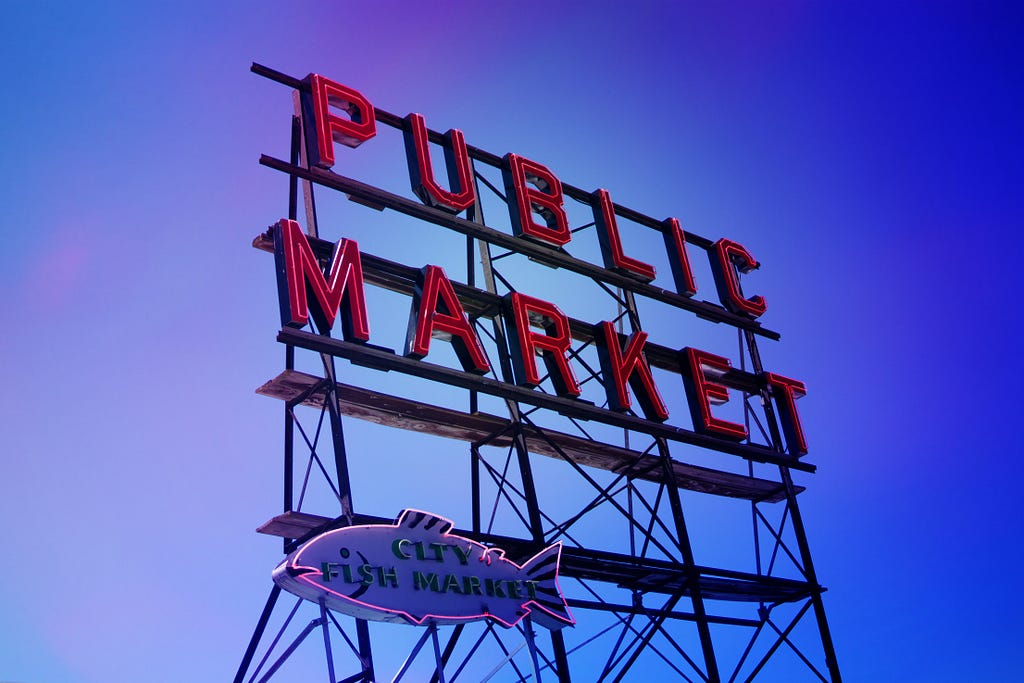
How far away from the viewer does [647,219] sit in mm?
23156

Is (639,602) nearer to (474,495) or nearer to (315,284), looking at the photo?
(474,495)

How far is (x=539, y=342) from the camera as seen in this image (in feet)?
61.5

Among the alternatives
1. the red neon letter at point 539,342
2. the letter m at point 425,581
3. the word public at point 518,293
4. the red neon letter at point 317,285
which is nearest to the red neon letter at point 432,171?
the word public at point 518,293

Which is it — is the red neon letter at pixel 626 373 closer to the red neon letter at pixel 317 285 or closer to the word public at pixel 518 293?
the word public at pixel 518 293

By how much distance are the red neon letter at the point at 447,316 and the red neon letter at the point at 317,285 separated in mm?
1025

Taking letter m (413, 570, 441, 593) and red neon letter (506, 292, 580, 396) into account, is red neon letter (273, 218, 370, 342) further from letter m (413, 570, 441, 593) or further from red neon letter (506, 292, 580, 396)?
letter m (413, 570, 441, 593)

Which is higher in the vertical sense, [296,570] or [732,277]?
[732,277]

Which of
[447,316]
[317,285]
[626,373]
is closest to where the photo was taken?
[317,285]

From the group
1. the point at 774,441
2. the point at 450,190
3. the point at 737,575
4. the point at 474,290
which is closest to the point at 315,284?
the point at 474,290

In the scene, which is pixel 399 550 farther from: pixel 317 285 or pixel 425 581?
pixel 317 285

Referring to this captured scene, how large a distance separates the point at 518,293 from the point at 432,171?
8.30ft

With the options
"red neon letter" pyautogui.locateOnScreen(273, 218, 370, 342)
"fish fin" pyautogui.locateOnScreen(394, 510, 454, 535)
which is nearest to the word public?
"red neon letter" pyautogui.locateOnScreen(273, 218, 370, 342)

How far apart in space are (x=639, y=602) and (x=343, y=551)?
706 cm

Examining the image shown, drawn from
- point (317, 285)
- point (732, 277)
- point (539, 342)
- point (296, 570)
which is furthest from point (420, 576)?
point (732, 277)
